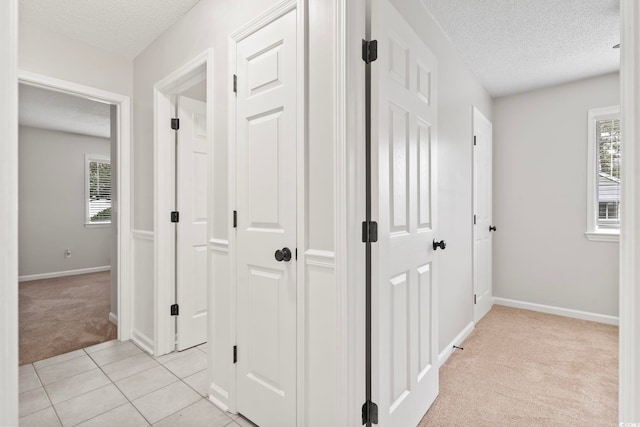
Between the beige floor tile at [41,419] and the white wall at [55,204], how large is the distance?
467 centimetres

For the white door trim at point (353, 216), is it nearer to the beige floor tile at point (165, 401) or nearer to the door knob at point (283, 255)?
the door knob at point (283, 255)

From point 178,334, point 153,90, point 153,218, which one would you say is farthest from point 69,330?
point 153,90

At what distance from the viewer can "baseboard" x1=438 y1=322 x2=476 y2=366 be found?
2.30 metres

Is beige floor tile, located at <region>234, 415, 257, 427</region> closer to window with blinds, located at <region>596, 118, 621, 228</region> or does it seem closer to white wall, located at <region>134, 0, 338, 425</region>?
white wall, located at <region>134, 0, 338, 425</region>

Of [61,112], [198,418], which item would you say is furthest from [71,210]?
[198,418]

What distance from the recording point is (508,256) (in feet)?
12.2

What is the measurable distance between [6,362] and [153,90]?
238cm

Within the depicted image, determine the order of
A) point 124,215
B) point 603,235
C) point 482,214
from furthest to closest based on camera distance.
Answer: point 482,214 < point 603,235 < point 124,215

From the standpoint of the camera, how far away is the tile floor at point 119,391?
175 centimetres

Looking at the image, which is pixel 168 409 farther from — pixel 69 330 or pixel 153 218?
pixel 69 330

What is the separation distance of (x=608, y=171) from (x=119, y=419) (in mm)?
4643

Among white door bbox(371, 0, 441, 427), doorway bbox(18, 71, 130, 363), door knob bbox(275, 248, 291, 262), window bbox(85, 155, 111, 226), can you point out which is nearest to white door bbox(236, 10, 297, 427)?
door knob bbox(275, 248, 291, 262)

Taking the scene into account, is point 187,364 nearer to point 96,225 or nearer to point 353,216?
point 353,216

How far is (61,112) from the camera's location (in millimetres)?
4457
